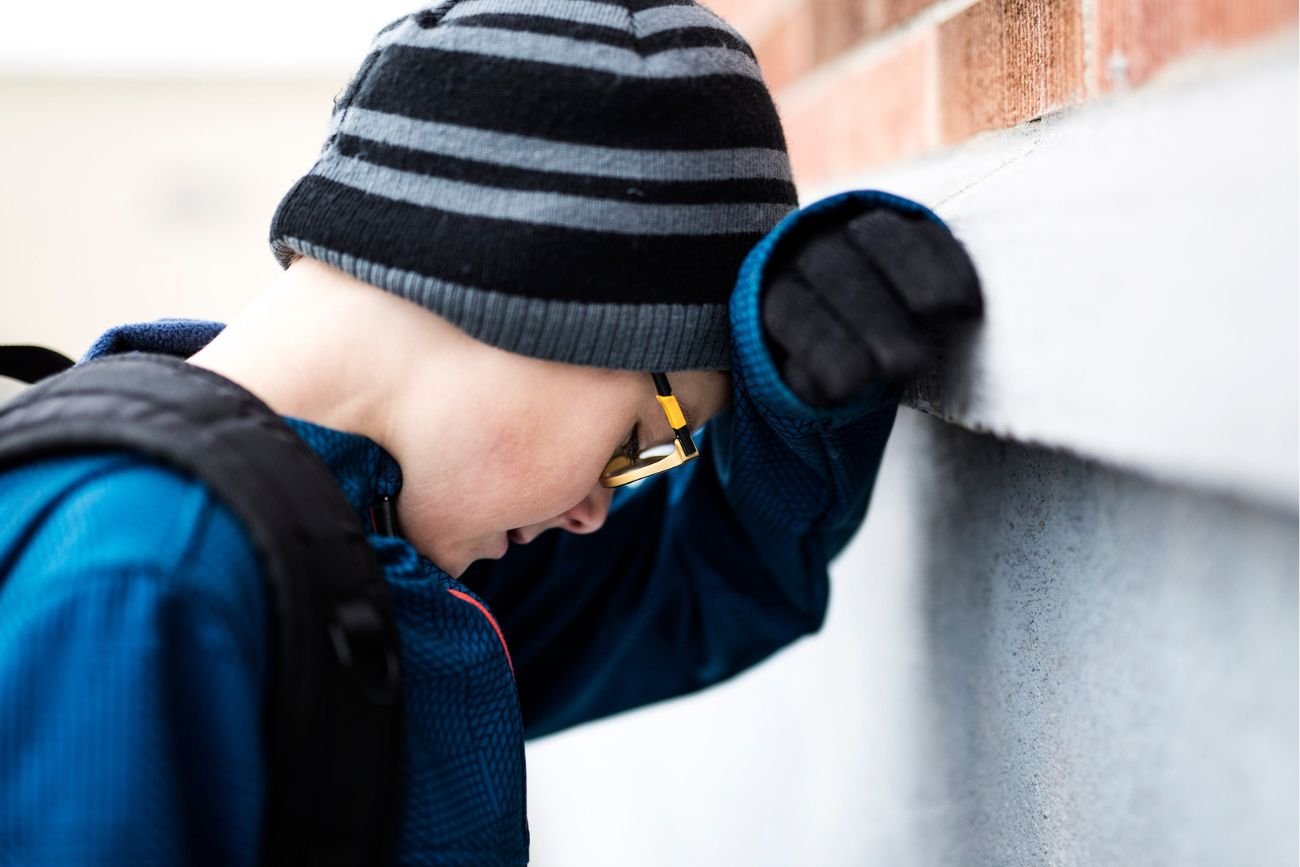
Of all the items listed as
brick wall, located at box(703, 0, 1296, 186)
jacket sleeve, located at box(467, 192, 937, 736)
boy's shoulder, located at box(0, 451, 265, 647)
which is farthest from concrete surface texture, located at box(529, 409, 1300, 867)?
boy's shoulder, located at box(0, 451, 265, 647)

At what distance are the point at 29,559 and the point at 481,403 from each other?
283 millimetres

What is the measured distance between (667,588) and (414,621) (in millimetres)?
370

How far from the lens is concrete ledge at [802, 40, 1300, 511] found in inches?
16.6

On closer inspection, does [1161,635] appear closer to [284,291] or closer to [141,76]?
[284,291]

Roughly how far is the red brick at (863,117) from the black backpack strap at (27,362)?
724mm

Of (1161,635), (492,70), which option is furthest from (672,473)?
(1161,635)

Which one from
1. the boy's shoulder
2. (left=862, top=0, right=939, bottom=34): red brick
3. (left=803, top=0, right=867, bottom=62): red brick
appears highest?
(left=862, top=0, right=939, bottom=34): red brick

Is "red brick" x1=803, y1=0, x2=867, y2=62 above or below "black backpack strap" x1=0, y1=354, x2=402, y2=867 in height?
above

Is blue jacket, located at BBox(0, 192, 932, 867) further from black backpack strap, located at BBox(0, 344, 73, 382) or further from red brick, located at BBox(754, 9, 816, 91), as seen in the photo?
red brick, located at BBox(754, 9, 816, 91)

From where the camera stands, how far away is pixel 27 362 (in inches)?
35.3

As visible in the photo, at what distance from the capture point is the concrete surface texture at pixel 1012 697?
1.71ft

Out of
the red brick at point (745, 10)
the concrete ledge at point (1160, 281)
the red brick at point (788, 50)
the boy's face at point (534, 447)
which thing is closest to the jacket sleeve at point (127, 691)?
the boy's face at point (534, 447)

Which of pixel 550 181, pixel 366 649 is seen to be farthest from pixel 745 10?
pixel 366 649

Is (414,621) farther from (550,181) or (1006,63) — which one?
(1006,63)
